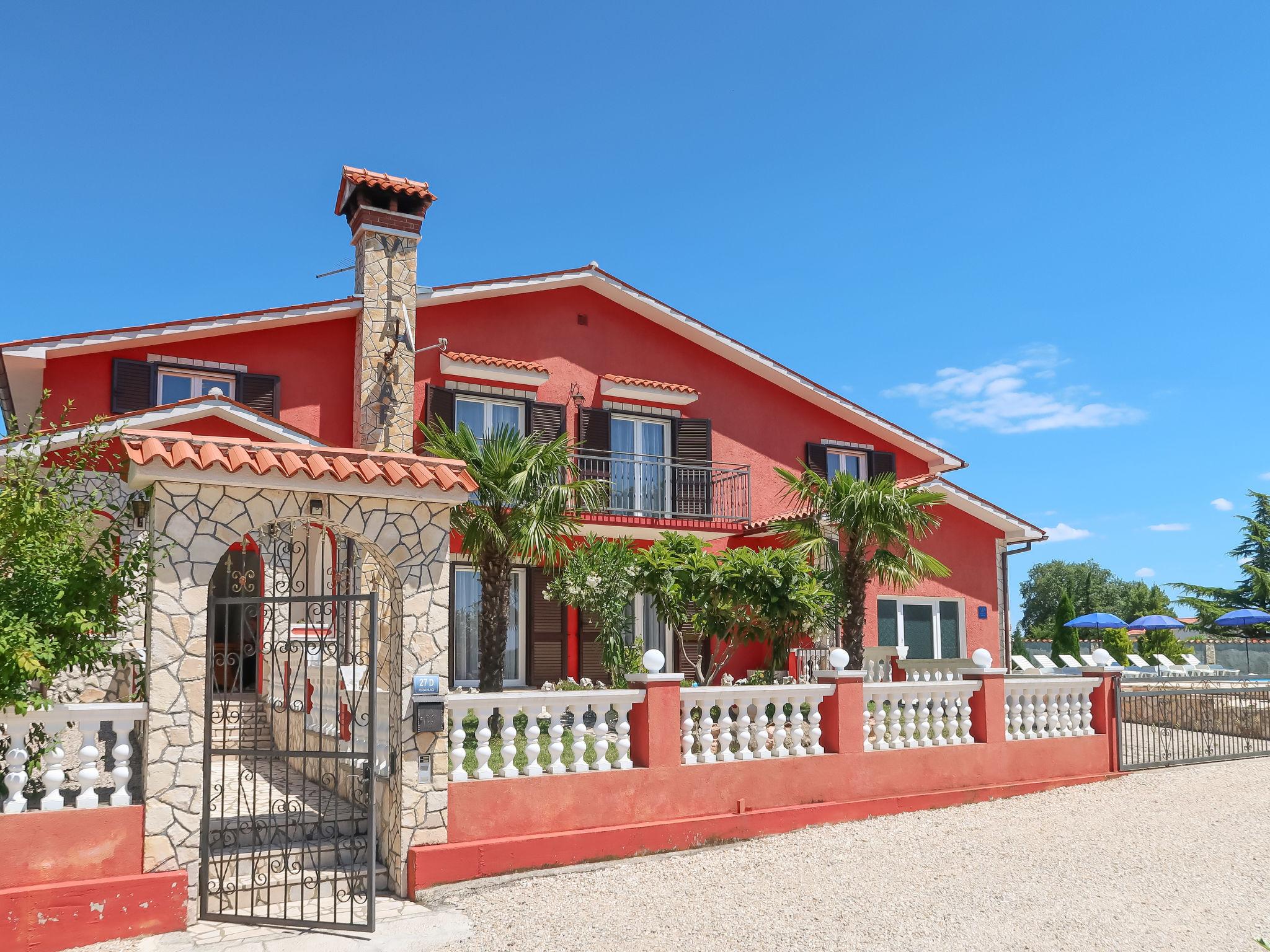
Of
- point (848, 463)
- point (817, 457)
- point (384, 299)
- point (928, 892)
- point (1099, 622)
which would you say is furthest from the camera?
point (1099, 622)

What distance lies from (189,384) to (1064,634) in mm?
26545

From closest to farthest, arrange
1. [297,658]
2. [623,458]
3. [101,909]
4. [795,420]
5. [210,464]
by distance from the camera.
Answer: [101,909] < [210,464] < [297,658] < [623,458] < [795,420]

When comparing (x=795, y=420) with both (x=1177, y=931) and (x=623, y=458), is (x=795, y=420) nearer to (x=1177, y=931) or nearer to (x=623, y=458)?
(x=623, y=458)

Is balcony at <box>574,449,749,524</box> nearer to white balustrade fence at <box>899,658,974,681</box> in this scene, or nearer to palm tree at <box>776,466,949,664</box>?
palm tree at <box>776,466,949,664</box>

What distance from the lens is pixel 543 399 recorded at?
17812 millimetres

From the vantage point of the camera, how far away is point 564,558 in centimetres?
1549

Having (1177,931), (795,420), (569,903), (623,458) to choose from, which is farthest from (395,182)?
(1177,931)

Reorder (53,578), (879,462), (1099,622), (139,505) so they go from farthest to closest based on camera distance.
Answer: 1. (1099,622)
2. (879,462)
3. (139,505)
4. (53,578)

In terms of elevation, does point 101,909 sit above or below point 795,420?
below

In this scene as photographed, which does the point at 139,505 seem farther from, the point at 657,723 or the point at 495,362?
the point at 495,362

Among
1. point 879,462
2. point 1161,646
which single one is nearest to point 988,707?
point 879,462

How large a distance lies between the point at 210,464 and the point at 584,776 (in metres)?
3.86

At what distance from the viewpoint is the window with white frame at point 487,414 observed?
55.9 ft

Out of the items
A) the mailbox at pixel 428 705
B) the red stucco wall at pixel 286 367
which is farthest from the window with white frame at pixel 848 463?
the mailbox at pixel 428 705
